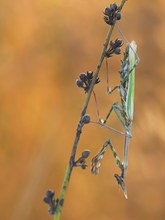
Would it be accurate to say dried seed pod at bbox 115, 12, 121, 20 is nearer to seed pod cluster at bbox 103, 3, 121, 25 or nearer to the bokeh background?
seed pod cluster at bbox 103, 3, 121, 25

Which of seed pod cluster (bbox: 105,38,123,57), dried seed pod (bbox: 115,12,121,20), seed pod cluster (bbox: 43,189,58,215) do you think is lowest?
seed pod cluster (bbox: 43,189,58,215)

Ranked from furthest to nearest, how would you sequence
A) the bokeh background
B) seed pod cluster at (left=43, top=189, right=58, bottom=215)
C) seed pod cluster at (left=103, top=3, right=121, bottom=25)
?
the bokeh background → seed pod cluster at (left=103, top=3, right=121, bottom=25) → seed pod cluster at (left=43, top=189, right=58, bottom=215)

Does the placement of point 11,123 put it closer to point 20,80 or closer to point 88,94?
point 20,80

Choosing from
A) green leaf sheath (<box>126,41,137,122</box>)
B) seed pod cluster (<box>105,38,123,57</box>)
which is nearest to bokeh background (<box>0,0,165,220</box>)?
green leaf sheath (<box>126,41,137,122</box>)

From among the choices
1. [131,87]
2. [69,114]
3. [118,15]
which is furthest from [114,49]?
[69,114]

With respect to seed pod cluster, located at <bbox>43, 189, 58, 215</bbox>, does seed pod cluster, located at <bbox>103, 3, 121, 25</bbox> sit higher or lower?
higher

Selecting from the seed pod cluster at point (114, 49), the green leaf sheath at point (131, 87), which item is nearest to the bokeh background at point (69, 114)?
the green leaf sheath at point (131, 87)

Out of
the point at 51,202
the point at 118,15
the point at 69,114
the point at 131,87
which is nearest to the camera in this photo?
the point at 51,202

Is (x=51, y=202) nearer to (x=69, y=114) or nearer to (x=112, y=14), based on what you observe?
(x=112, y=14)
